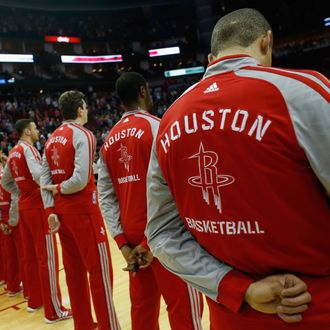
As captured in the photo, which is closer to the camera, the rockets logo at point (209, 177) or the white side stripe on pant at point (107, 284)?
the rockets logo at point (209, 177)

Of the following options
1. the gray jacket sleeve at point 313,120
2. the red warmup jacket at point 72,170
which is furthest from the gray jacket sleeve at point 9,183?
the gray jacket sleeve at point 313,120

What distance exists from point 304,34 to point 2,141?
18.8m

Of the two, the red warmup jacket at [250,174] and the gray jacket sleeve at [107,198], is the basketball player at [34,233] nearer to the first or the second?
the gray jacket sleeve at [107,198]

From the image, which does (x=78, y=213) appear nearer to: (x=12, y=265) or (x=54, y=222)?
(x=54, y=222)

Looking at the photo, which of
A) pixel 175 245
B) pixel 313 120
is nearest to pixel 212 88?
pixel 313 120

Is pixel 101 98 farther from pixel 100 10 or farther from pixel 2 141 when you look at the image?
pixel 2 141

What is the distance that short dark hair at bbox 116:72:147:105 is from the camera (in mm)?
2279

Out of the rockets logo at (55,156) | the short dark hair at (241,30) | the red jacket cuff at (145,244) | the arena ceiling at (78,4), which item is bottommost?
the red jacket cuff at (145,244)

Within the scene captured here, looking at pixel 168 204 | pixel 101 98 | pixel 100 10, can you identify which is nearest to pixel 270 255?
pixel 168 204

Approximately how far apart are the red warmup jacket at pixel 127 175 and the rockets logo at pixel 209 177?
0.99 meters

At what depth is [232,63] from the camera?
45.1 inches

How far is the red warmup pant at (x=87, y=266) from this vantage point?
2754mm

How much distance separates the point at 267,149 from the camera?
3.27 feet

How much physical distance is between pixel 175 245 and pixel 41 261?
268 centimetres
